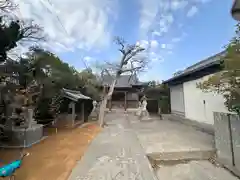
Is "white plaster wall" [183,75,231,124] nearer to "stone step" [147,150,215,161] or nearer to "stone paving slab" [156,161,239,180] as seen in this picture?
"stone step" [147,150,215,161]

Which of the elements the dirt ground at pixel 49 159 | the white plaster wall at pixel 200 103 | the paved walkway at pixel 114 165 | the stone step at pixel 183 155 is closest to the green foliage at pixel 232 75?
the stone step at pixel 183 155

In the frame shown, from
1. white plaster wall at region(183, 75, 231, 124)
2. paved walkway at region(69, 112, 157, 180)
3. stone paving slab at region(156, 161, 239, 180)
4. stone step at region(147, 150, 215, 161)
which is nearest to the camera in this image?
paved walkway at region(69, 112, 157, 180)

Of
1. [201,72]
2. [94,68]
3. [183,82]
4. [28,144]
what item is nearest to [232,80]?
[201,72]

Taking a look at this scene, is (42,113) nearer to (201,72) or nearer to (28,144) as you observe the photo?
(28,144)

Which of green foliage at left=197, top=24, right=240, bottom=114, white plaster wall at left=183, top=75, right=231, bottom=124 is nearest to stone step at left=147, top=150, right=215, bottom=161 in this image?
green foliage at left=197, top=24, right=240, bottom=114

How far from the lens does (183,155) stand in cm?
491

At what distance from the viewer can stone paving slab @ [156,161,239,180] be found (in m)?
3.72

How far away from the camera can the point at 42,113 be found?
30.7 feet

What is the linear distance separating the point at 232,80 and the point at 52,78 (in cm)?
741

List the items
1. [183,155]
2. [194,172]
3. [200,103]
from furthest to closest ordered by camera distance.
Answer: [200,103], [183,155], [194,172]

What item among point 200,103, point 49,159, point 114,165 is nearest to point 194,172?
point 114,165

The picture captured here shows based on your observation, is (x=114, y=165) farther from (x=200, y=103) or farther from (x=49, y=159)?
(x=200, y=103)

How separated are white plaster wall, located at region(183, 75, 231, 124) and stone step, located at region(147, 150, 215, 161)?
9.51ft

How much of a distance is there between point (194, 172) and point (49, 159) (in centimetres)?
364
